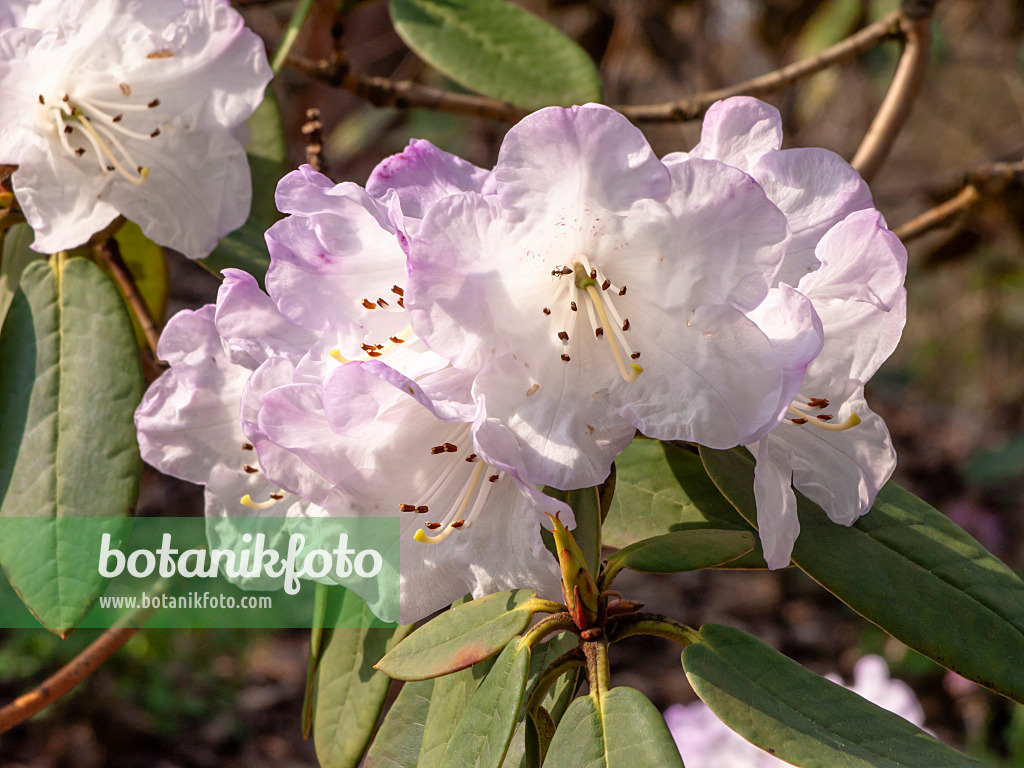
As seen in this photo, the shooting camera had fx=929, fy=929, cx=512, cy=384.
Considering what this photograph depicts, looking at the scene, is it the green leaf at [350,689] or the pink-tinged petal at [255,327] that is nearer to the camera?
the pink-tinged petal at [255,327]

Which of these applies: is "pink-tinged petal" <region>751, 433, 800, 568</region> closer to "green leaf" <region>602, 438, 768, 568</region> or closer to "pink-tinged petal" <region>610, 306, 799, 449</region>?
"pink-tinged petal" <region>610, 306, 799, 449</region>

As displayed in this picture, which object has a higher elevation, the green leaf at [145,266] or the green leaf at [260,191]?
the green leaf at [260,191]

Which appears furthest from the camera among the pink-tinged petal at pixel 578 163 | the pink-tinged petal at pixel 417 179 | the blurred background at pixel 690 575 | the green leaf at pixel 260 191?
the blurred background at pixel 690 575

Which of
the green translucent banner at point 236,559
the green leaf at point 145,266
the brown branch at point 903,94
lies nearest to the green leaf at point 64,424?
the green translucent banner at point 236,559

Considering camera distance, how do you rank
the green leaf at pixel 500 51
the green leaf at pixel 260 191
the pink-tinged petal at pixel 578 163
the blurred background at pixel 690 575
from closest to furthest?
1. the pink-tinged petal at pixel 578 163
2. the green leaf at pixel 260 191
3. the green leaf at pixel 500 51
4. the blurred background at pixel 690 575

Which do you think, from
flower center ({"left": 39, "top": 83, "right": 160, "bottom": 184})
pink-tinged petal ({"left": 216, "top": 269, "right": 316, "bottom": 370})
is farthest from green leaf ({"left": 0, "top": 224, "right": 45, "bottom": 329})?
pink-tinged petal ({"left": 216, "top": 269, "right": 316, "bottom": 370})

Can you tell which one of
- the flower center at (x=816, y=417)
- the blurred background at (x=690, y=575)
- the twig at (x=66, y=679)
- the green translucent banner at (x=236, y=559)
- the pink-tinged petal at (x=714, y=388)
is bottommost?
the blurred background at (x=690, y=575)

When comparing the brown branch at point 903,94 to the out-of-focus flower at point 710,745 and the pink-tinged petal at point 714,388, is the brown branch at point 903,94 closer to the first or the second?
the out-of-focus flower at point 710,745

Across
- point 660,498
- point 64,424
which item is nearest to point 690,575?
point 660,498

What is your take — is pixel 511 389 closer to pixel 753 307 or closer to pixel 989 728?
pixel 753 307
